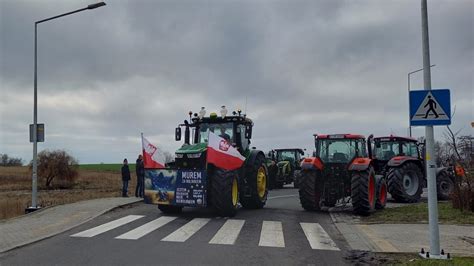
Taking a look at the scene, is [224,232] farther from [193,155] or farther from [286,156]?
[286,156]

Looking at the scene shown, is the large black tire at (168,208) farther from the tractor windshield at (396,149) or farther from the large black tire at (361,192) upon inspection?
the tractor windshield at (396,149)

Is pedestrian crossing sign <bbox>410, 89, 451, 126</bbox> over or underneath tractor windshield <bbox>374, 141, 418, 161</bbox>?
over

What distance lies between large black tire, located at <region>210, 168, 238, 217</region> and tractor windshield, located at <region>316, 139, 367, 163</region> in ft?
13.1

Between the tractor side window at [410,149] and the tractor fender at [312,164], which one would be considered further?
the tractor side window at [410,149]

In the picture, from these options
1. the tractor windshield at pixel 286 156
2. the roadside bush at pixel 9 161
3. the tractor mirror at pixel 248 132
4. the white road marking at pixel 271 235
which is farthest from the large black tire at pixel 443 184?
the roadside bush at pixel 9 161

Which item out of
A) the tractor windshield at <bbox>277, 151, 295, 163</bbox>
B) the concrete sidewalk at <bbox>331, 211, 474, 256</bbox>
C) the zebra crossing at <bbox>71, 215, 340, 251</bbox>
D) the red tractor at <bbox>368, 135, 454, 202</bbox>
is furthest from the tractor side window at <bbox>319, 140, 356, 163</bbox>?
the tractor windshield at <bbox>277, 151, 295, 163</bbox>

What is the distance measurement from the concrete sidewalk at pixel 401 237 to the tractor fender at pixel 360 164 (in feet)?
5.94

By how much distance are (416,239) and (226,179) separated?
548 centimetres

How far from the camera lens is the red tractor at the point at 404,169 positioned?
18844 mm

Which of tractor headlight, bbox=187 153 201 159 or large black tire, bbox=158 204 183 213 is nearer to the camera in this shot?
tractor headlight, bbox=187 153 201 159

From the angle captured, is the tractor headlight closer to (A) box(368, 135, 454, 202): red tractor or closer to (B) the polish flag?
(B) the polish flag

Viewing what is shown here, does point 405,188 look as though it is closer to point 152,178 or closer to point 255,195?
point 255,195

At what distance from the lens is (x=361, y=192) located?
14.6 metres

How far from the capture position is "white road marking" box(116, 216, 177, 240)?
11070 mm
